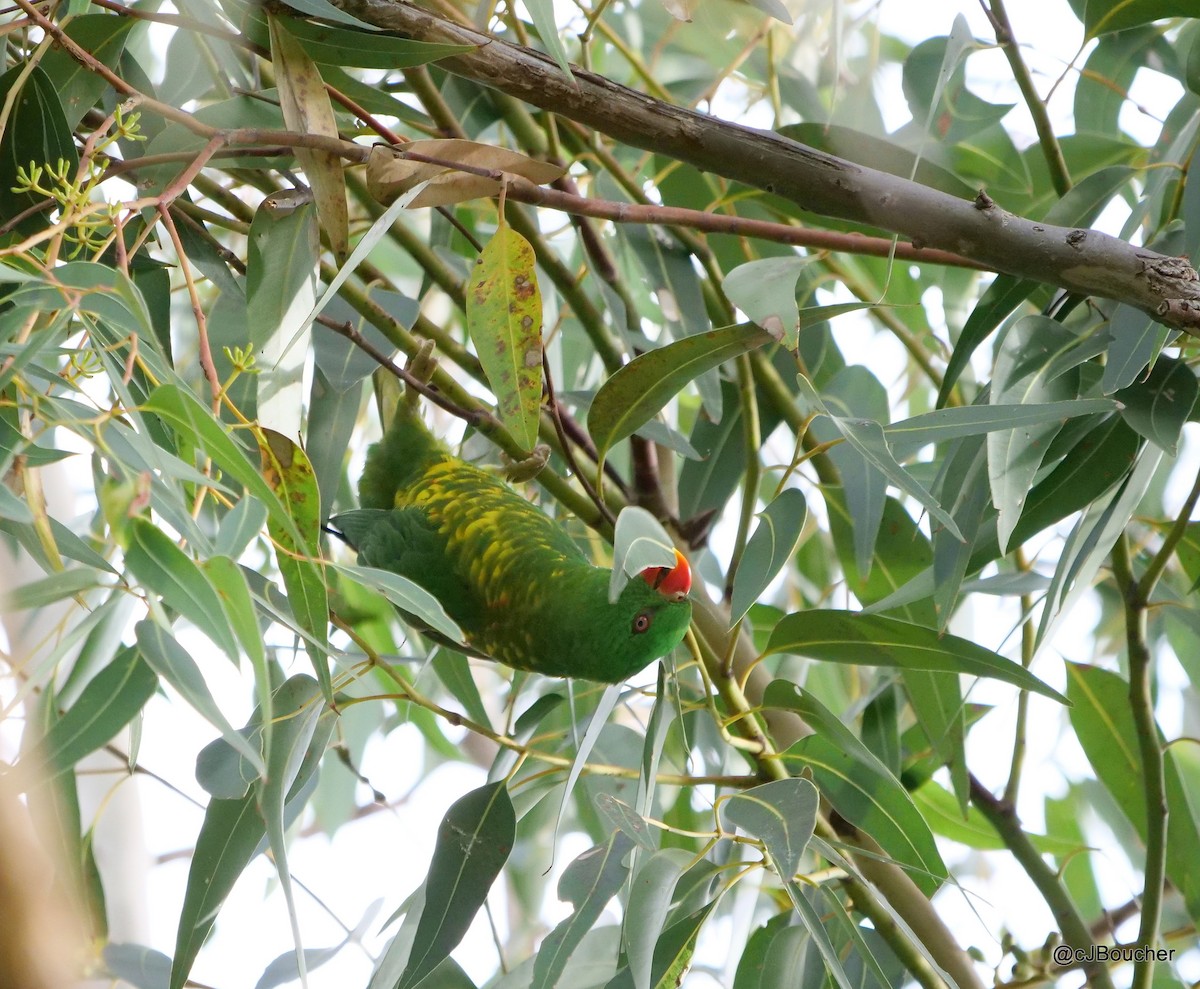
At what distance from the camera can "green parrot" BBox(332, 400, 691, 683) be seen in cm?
187

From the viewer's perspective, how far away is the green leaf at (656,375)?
4.90ft

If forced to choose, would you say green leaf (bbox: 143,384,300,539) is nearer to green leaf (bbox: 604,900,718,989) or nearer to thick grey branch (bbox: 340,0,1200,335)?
thick grey branch (bbox: 340,0,1200,335)

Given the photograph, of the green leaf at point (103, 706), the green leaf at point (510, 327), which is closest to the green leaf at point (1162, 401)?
the green leaf at point (510, 327)

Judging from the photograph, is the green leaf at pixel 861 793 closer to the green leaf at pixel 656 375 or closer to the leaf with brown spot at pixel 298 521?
the green leaf at pixel 656 375

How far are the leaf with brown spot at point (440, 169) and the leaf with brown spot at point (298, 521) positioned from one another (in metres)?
0.40

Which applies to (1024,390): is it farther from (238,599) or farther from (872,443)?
(238,599)

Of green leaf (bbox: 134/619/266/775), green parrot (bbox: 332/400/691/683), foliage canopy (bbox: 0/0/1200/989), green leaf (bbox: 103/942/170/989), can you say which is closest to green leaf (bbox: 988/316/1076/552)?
foliage canopy (bbox: 0/0/1200/989)

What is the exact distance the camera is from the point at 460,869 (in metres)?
1.67

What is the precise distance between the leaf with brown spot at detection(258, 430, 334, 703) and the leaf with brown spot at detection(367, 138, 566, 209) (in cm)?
40

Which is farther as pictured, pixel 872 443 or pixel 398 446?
pixel 398 446

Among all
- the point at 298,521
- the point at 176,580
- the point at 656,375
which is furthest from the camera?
the point at 656,375

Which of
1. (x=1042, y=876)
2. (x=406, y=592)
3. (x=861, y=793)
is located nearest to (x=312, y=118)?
(x=406, y=592)

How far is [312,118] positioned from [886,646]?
1.08 meters

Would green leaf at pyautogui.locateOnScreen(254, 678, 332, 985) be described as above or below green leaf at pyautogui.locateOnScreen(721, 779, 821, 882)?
below
